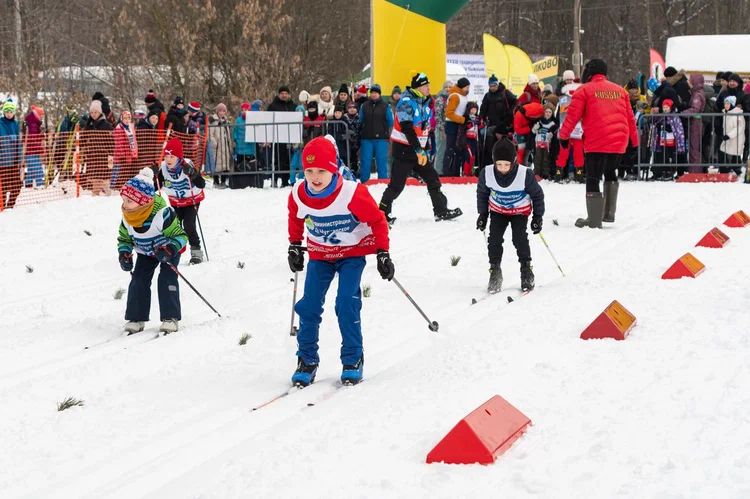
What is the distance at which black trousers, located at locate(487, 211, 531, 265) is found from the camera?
9188 mm

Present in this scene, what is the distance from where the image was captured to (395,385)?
19.8 feet

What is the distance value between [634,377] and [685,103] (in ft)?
46.1

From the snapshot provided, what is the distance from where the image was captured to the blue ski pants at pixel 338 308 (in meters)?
6.36

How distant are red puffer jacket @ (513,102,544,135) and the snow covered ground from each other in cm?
733

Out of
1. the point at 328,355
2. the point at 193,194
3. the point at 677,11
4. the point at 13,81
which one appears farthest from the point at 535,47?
the point at 328,355

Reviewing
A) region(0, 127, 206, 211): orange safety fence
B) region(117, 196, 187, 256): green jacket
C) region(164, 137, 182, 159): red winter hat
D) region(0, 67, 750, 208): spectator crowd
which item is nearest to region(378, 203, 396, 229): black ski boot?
region(164, 137, 182, 159): red winter hat

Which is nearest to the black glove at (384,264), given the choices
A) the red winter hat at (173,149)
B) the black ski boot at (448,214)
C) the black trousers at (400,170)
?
the red winter hat at (173,149)

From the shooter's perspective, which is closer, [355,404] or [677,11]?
[355,404]

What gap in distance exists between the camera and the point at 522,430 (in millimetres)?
4738

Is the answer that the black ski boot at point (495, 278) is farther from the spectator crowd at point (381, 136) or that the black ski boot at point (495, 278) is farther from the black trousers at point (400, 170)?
the spectator crowd at point (381, 136)

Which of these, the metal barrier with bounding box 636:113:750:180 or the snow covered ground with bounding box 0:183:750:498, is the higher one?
the metal barrier with bounding box 636:113:750:180

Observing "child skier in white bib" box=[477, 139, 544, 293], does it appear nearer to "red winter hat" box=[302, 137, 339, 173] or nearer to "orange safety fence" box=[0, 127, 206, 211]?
"red winter hat" box=[302, 137, 339, 173]

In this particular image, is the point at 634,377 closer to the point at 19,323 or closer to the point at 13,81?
the point at 19,323

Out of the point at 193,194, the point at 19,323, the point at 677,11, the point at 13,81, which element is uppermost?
the point at 677,11
